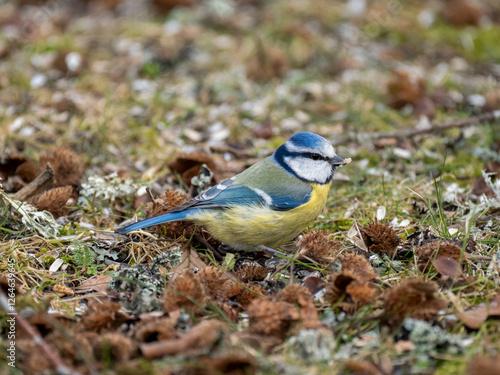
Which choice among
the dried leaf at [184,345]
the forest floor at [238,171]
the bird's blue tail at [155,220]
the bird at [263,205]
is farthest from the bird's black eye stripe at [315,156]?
the dried leaf at [184,345]

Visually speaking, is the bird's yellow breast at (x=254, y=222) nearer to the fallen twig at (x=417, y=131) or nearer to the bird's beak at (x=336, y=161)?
the bird's beak at (x=336, y=161)

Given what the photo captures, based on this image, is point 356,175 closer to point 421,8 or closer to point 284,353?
point 284,353

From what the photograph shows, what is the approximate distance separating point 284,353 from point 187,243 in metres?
1.21

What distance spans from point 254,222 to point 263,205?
132 millimetres

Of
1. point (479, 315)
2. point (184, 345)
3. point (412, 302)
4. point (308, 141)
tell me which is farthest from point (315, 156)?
point (184, 345)

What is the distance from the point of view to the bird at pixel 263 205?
11.0ft

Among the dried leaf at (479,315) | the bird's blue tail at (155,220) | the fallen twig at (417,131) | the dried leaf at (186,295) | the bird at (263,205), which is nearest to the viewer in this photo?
the dried leaf at (479,315)

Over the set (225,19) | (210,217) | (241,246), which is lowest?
(241,246)

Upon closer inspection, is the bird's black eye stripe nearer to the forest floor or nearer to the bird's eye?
the bird's eye

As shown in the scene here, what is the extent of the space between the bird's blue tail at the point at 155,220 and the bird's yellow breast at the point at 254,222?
110 millimetres

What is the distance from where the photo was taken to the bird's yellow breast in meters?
3.35

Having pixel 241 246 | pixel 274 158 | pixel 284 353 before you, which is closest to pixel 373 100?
pixel 274 158

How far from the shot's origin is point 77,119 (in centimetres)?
520

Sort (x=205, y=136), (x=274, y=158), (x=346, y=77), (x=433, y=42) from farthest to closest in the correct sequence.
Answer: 1. (x=433, y=42)
2. (x=346, y=77)
3. (x=205, y=136)
4. (x=274, y=158)
